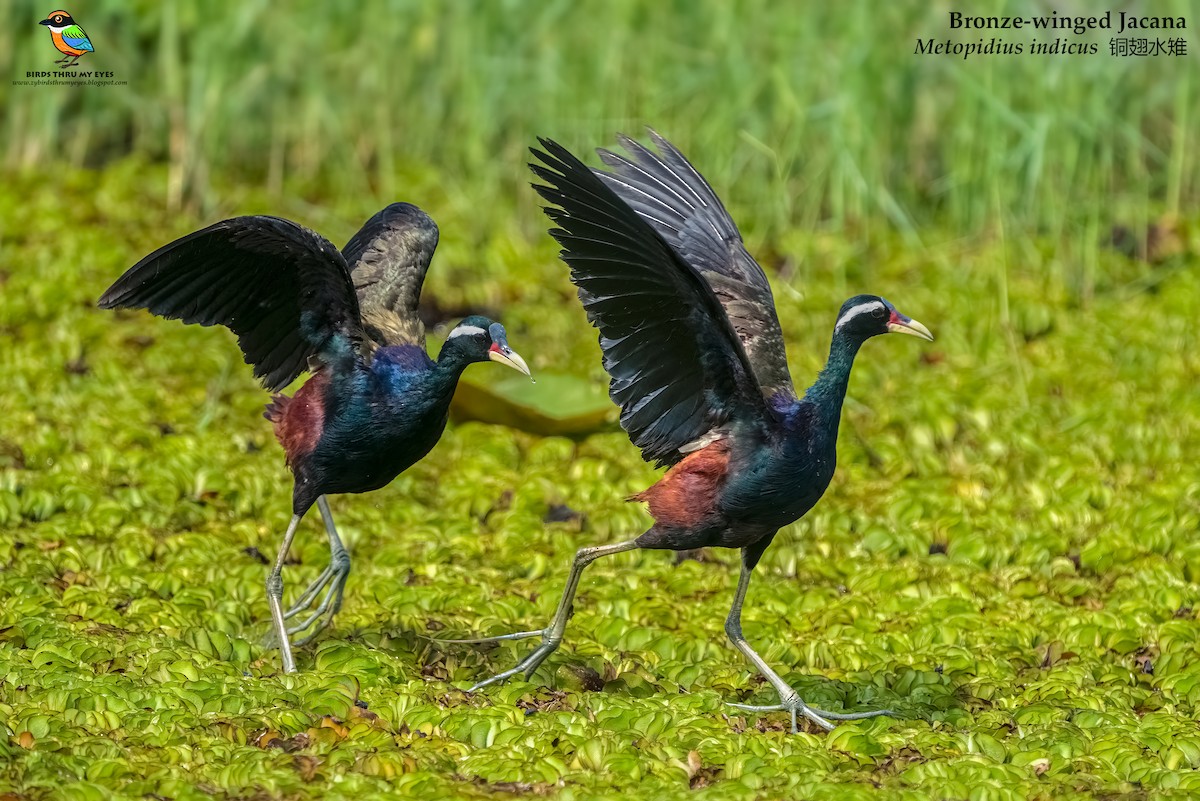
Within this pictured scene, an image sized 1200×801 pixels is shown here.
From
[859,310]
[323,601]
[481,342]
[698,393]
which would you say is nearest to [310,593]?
[323,601]

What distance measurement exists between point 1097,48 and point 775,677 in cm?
550

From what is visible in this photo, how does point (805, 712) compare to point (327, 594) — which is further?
point (327, 594)

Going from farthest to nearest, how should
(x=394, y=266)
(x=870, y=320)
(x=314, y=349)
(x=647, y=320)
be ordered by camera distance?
(x=394, y=266) → (x=314, y=349) → (x=870, y=320) → (x=647, y=320)

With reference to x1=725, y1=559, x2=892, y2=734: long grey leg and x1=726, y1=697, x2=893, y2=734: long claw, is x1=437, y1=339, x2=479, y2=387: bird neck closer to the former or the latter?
x1=725, y1=559, x2=892, y2=734: long grey leg

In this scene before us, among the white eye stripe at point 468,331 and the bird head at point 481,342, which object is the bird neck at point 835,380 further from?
the white eye stripe at point 468,331

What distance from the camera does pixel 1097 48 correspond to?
933 centimetres

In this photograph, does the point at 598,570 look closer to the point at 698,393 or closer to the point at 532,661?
the point at 532,661

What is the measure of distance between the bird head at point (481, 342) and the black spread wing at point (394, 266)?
2.16ft

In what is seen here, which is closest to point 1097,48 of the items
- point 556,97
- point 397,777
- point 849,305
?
point 556,97

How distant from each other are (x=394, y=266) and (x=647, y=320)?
151 cm

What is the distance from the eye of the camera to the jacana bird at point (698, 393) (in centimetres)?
480

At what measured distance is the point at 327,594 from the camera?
5.87 meters

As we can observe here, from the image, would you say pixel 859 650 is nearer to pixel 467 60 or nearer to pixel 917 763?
pixel 917 763

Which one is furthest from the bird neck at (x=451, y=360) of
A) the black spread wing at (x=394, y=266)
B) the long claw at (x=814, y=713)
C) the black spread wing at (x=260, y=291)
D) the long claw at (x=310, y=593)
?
the long claw at (x=814, y=713)
